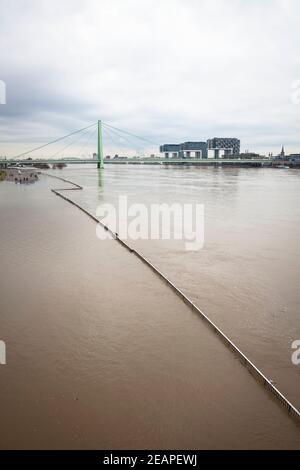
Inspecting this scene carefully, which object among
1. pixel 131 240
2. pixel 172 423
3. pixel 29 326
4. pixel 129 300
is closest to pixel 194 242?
pixel 131 240

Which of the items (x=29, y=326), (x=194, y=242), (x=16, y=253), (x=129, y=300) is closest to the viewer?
(x=29, y=326)

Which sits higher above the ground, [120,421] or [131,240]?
[131,240]

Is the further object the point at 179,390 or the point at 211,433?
the point at 179,390

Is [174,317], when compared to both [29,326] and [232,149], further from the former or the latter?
[232,149]

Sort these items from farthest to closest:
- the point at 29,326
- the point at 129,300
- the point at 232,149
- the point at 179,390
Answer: the point at 232,149, the point at 129,300, the point at 29,326, the point at 179,390

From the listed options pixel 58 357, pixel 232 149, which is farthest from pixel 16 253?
pixel 232 149
